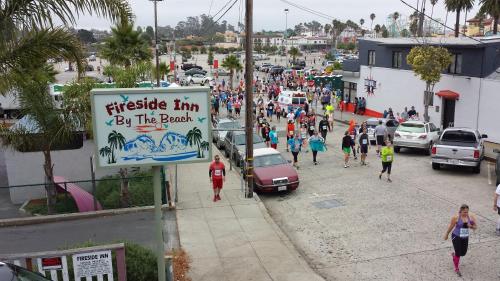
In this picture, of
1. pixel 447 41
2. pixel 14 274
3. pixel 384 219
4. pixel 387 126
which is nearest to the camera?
pixel 14 274

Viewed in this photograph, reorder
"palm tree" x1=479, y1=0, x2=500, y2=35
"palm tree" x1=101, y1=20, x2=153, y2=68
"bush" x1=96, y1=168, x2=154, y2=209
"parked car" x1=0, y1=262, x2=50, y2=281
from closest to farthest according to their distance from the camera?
1. "parked car" x1=0, y1=262, x2=50, y2=281
2. "bush" x1=96, y1=168, x2=154, y2=209
3. "palm tree" x1=101, y1=20, x2=153, y2=68
4. "palm tree" x1=479, y1=0, x2=500, y2=35

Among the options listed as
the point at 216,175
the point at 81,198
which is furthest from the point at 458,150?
the point at 81,198

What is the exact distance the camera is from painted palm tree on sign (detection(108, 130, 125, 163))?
7.04 m

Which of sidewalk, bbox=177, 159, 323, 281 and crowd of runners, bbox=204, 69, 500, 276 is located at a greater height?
crowd of runners, bbox=204, 69, 500, 276

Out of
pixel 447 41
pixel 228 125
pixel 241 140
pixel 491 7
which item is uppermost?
pixel 491 7

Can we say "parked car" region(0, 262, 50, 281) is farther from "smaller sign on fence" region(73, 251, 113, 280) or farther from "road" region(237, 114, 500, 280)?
"road" region(237, 114, 500, 280)

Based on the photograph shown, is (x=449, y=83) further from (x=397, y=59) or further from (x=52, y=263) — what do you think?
(x=52, y=263)

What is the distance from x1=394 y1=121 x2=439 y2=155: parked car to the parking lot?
1.28m

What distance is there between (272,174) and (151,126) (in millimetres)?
9870

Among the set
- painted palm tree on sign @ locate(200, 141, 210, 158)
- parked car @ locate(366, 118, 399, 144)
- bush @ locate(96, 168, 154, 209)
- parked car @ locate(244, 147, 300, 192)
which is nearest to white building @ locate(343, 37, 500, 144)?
parked car @ locate(366, 118, 399, 144)

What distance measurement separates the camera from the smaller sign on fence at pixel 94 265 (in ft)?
26.8

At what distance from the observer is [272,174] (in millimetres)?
16719

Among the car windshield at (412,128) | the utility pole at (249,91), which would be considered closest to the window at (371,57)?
the car windshield at (412,128)

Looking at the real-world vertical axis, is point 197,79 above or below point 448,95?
below
